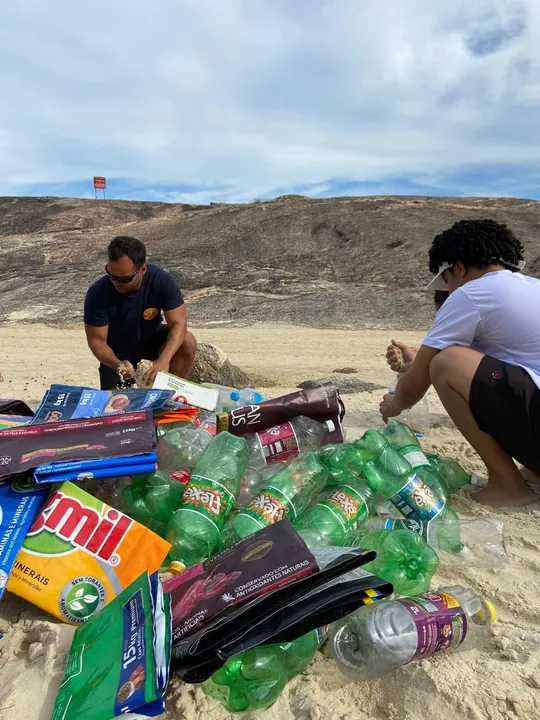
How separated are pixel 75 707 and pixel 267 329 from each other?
11.6 metres

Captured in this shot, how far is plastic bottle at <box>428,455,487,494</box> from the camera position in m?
3.13

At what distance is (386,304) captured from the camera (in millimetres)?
14906

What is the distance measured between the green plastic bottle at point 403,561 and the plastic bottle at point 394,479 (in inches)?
12.4

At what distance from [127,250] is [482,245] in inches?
102

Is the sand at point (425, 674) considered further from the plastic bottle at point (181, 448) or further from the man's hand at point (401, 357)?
the plastic bottle at point (181, 448)

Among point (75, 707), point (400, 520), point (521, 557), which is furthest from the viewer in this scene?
point (400, 520)

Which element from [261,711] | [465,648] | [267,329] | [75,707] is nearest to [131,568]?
[75,707]

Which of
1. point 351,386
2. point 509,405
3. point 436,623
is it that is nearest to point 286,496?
point 436,623

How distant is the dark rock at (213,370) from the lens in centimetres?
613

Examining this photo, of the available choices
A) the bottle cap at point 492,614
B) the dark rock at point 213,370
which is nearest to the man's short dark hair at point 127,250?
the dark rock at point 213,370

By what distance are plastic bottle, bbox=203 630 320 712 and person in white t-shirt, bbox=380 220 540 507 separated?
1683 millimetres

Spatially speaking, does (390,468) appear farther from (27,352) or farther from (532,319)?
(27,352)

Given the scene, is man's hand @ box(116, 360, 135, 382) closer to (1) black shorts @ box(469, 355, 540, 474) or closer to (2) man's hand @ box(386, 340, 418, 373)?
(2) man's hand @ box(386, 340, 418, 373)

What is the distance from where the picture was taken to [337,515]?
241 centimetres
